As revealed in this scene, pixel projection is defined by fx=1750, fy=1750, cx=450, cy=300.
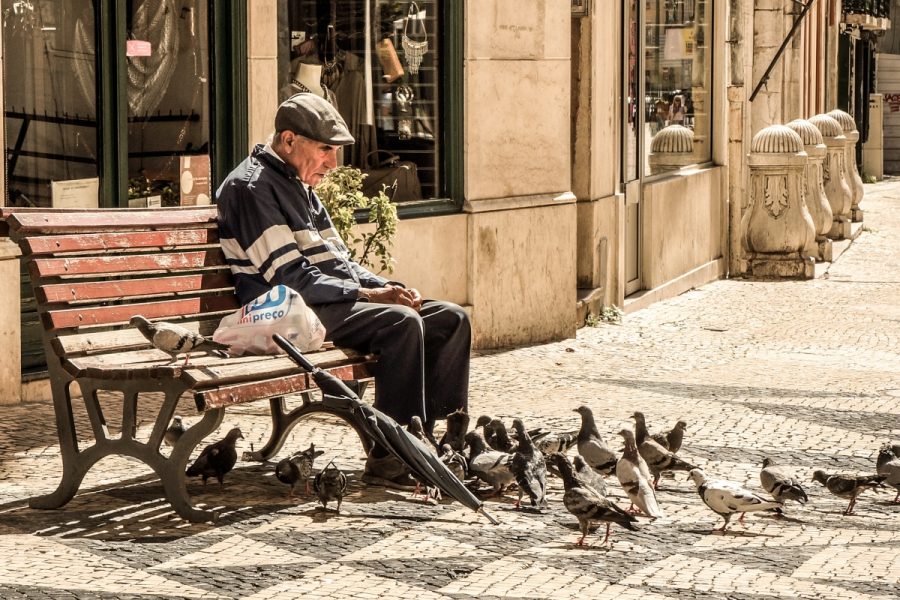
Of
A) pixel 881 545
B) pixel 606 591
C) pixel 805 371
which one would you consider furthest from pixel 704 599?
pixel 805 371

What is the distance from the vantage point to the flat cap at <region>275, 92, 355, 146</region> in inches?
275

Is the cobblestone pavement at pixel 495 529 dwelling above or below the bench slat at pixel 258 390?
below

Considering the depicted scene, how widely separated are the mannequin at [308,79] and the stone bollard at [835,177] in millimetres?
11999

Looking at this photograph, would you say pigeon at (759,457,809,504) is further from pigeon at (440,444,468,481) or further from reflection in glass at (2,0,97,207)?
reflection in glass at (2,0,97,207)

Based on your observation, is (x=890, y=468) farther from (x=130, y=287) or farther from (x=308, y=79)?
(x=308, y=79)

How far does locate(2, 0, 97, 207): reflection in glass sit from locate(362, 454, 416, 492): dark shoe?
299 centimetres

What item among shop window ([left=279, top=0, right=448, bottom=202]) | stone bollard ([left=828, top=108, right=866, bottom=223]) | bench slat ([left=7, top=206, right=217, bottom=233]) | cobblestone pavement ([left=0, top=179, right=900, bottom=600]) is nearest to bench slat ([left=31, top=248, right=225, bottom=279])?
bench slat ([left=7, top=206, right=217, bottom=233])

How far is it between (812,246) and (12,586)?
1382 centimetres

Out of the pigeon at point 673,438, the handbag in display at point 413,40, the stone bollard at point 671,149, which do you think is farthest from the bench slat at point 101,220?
the stone bollard at point 671,149

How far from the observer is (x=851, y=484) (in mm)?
6816

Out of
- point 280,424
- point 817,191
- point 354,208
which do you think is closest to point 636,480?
point 280,424

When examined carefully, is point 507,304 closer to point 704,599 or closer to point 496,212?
point 496,212

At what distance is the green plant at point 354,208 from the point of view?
9.19 meters

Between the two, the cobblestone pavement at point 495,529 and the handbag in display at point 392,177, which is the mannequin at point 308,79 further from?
the cobblestone pavement at point 495,529
